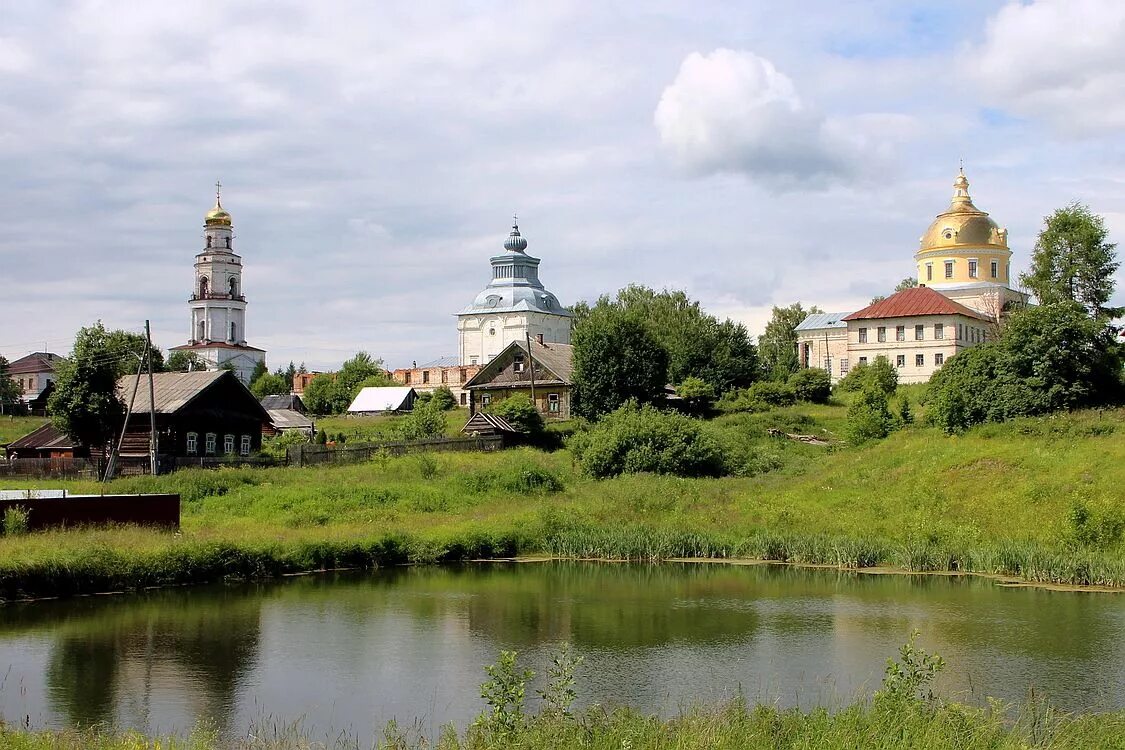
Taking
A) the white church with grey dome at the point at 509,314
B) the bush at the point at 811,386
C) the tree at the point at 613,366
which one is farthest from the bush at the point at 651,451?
the white church with grey dome at the point at 509,314

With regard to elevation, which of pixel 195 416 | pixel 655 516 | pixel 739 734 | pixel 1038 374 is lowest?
pixel 739 734

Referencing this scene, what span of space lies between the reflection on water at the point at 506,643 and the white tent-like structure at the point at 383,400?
55.2 meters

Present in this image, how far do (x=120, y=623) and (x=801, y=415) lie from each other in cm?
3981

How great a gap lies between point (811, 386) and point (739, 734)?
1979 inches

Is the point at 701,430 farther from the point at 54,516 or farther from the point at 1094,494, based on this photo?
the point at 54,516

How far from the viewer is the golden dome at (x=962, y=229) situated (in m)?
77.1

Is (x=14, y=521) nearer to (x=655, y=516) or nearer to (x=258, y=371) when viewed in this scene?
(x=655, y=516)

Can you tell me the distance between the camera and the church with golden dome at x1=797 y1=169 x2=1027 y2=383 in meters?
70.9

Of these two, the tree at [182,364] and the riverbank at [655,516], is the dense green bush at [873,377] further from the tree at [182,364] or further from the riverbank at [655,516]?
the tree at [182,364]

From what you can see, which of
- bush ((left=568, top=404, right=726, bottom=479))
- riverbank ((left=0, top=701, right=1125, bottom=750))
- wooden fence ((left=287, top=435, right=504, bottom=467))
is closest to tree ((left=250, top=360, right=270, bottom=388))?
wooden fence ((left=287, top=435, right=504, bottom=467))

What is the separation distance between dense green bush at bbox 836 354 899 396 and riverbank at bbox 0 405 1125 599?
798 inches

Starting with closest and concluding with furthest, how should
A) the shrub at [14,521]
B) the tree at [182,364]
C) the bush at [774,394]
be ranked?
the shrub at [14,521], the bush at [774,394], the tree at [182,364]

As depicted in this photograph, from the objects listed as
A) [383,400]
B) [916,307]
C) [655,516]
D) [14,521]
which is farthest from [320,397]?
[14,521]

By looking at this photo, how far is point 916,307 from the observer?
234 ft
